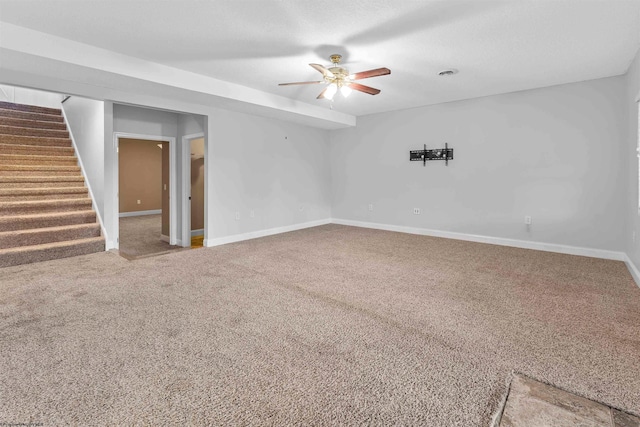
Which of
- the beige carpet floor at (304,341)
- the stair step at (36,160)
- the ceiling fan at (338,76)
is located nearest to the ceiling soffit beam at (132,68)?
the ceiling fan at (338,76)

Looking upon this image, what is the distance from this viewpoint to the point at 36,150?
5.68 meters

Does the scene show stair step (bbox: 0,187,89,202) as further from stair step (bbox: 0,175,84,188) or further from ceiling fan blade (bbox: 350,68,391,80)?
ceiling fan blade (bbox: 350,68,391,80)

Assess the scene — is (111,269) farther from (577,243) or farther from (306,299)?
(577,243)

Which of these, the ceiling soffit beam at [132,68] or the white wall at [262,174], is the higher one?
the ceiling soffit beam at [132,68]

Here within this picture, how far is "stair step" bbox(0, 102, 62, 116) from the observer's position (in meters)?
6.28

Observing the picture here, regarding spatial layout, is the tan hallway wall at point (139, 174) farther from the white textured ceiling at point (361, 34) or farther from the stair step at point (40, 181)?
the white textured ceiling at point (361, 34)

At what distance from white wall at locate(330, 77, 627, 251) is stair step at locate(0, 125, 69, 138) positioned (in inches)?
220

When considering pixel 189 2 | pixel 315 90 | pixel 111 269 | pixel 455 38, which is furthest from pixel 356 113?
pixel 111 269

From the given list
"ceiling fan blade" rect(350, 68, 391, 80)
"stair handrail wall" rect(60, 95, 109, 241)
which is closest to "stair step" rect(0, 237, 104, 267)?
"stair handrail wall" rect(60, 95, 109, 241)

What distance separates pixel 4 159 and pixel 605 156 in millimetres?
8707

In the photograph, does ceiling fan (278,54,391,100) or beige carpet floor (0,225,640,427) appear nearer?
beige carpet floor (0,225,640,427)

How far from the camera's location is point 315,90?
496 cm

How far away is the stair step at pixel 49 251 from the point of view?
13.2ft

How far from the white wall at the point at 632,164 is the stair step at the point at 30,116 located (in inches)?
354
